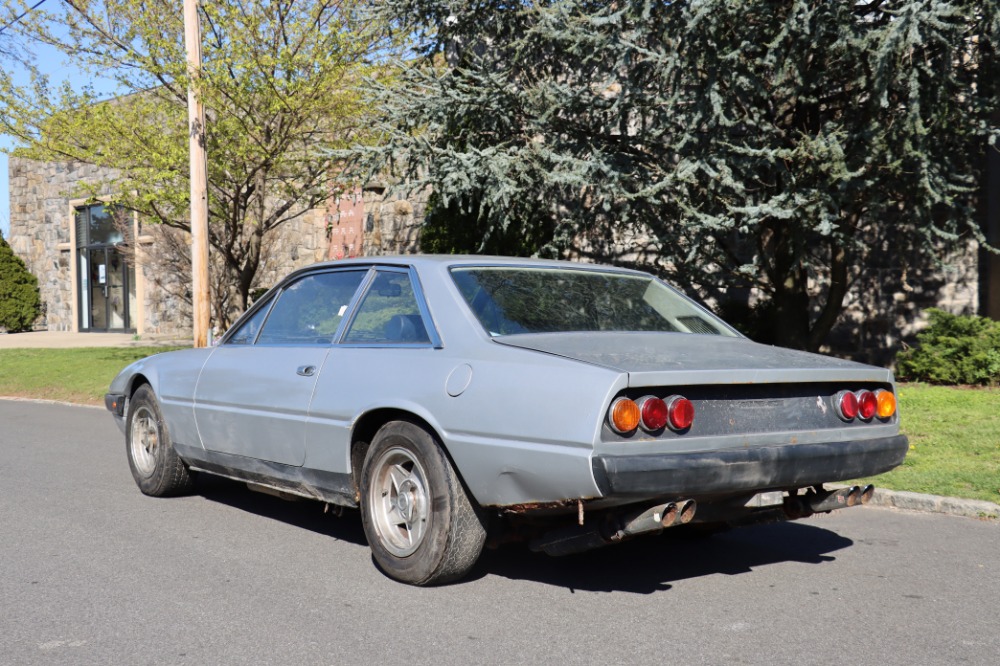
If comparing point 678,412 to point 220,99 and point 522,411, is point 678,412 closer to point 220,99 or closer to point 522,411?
point 522,411

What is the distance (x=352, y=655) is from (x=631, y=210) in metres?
8.63

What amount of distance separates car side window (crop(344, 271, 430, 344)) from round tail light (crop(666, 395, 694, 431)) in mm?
1315

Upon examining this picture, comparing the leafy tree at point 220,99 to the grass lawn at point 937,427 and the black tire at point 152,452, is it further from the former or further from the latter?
the black tire at point 152,452

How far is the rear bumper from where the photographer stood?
4121 mm

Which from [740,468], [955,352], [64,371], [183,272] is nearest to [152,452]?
[740,468]

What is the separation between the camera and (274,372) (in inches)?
230

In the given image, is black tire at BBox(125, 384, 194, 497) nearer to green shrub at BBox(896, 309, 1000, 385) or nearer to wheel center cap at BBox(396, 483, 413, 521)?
wheel center cap at BBox(396, 483, 413, 521)

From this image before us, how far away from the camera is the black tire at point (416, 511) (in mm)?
4691

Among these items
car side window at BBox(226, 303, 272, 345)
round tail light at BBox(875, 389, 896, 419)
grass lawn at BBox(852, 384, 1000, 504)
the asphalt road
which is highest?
car side window at BBox(226, 303, 272, 345)

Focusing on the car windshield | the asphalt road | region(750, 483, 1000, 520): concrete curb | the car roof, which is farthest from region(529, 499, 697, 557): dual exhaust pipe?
region(750, 483, 1000, 520): concrete curb

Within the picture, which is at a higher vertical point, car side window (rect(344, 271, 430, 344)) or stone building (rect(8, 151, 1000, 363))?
stone building (rect(8, 151, 1000, 363))

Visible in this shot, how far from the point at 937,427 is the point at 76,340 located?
21092 mm

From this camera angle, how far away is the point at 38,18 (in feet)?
50.4

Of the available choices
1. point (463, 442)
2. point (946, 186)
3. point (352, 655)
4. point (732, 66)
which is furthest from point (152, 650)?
point (946, 186)
